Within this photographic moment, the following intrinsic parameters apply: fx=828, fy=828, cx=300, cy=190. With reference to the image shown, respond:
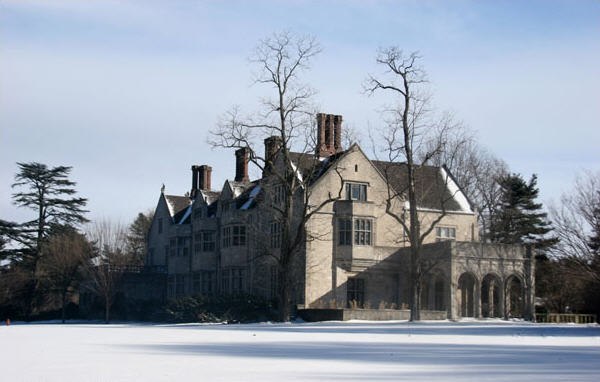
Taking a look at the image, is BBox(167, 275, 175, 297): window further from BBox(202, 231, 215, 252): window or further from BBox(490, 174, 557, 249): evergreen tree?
BBox(490, 174, 557, 249): evergreen tree

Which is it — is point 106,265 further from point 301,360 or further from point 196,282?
point 301,360

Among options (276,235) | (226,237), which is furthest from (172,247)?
(276,235)

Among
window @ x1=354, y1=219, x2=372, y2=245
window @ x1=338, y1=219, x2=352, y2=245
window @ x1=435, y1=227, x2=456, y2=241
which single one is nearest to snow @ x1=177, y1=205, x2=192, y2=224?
window @ x1=338, y1=219, x2=352, y2=245

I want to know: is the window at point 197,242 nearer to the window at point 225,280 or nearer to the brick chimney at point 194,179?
the window at point 225,280

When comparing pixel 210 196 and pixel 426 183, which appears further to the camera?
pixel 210 196

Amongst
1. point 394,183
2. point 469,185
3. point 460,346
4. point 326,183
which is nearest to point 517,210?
point 469,185

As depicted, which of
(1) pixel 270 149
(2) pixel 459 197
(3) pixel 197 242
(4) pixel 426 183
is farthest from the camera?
(3) pixel 197 242

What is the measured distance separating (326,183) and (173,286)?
1968cm

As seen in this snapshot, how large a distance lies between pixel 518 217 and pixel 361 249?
21.7 meters

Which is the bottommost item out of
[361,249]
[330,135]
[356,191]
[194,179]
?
[361,249]

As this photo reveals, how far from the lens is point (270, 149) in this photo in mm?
55250

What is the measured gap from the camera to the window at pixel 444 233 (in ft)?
182

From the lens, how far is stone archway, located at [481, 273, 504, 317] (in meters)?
50.7

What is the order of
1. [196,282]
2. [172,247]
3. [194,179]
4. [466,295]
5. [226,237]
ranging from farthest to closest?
[194,179] < [172,247] < [196,282] < [226,237] < [466,295]
